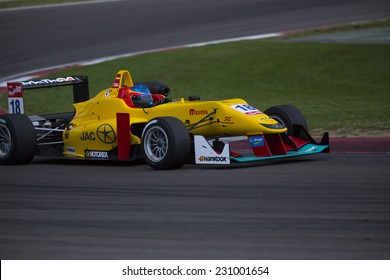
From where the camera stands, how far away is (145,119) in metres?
12.5

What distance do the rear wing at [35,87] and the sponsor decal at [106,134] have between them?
58.8 inches

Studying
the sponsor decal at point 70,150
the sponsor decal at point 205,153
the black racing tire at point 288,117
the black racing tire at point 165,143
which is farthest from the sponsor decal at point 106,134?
the black racing tire at point 288,117

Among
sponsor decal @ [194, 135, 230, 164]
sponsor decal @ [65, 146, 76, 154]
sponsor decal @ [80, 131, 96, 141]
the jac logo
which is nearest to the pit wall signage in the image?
sponsor decal @ [65, 146, 76, 154]

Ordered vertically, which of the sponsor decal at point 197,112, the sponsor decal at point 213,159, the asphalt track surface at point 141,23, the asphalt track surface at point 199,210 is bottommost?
the asphalt track surface at point 199,210

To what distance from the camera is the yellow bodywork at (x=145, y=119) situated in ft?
38.6

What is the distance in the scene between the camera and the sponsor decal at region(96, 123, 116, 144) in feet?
41.3

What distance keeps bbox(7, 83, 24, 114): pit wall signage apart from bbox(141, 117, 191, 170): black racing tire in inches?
102

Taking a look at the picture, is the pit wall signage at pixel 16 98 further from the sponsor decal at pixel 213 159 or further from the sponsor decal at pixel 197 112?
the sponsor decal at pixel 213 159

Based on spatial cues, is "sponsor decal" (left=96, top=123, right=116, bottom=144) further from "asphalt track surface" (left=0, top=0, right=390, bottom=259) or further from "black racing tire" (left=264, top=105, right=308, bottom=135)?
"black racing tire" (left=264, top=105, right=308, bottom=135)

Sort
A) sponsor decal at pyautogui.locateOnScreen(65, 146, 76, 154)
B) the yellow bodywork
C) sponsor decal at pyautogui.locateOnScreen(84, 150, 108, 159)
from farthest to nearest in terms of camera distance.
A: 1. sponsor decal at pyautogui.locateOnScreen(65, 146, 76, 154)
2. sponsor decal at pyautogui.locateOnScreen(84, 150, 108, 159)
3. the yellow bodywork

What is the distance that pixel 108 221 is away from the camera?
8.85 meters

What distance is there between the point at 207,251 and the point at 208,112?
455 cm

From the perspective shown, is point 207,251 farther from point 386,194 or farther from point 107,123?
point 107,123

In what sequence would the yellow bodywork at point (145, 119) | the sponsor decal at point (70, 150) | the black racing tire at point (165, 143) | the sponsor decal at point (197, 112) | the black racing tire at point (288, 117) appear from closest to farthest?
the black racing tire at point (165, 143) < the yellow bodywork at point (145, 119) < the sponsor decal at point (197, 112) < the black racing tire at point (288, 117) < the sponsor decal at point (70, 150)
